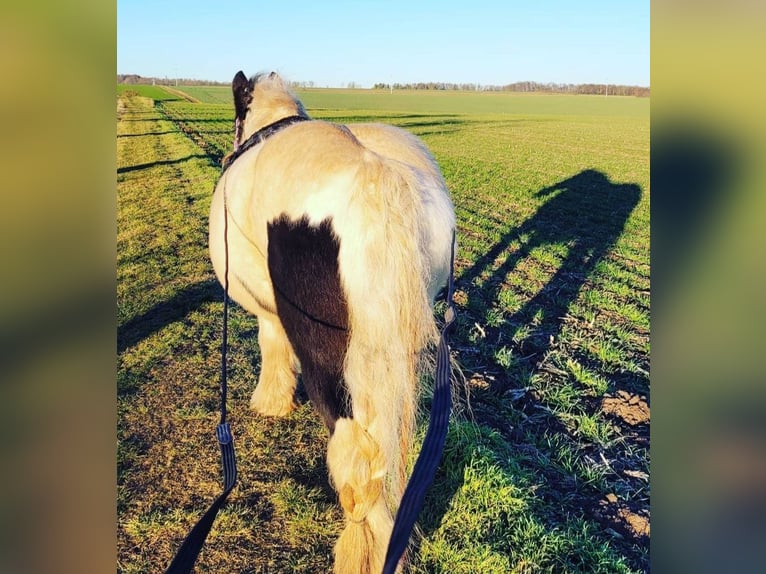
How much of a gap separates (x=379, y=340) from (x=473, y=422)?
1721 mm

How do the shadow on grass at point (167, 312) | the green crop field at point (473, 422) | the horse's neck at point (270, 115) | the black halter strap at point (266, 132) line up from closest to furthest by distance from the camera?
the green crop field at point (473, 422)
the black halter strap at point (266, 132)
the horse's neck at point (270, 115)
the shadow on grass at point (167, 312)

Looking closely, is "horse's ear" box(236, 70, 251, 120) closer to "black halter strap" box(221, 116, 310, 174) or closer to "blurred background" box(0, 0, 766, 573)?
"black halter strap" box(221, 116, 310, 174)

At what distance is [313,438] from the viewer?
3920 millimetres

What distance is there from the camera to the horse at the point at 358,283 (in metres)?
2.14

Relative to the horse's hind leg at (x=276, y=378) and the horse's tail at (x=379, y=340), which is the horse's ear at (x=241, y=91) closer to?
the horse's hind leg at (x=276, y=378)

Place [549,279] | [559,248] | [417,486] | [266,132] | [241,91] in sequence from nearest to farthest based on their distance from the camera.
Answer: [417,486] < [266,132] < [241,91] < [549,279] < [559,248]

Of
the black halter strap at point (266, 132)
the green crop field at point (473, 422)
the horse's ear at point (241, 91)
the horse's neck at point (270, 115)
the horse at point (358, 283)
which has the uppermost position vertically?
the horse's ear at point (241, 91)

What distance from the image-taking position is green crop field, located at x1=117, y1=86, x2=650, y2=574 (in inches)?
115

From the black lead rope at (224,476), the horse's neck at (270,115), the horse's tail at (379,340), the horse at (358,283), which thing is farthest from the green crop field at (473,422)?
the horse's neck at (270,115)

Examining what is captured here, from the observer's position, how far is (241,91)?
371 centimetres
